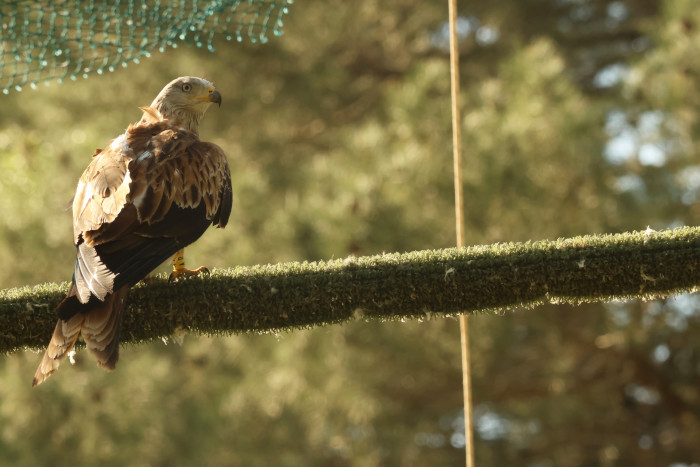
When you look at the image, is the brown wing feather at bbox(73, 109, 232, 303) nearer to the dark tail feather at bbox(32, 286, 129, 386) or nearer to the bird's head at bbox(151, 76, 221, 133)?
the dark tail feather at bbox(32, 286, 129, 386)

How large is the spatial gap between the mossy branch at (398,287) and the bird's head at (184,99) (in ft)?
2.73

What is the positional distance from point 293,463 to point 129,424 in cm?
104

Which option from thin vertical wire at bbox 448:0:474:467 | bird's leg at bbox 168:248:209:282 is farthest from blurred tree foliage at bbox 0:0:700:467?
thin vertical wire at bbox 448:0:474:467

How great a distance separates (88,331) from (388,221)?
2541 millimetres

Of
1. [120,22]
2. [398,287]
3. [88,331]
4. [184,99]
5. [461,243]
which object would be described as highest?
[120,22]

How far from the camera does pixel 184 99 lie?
2891 millimetres

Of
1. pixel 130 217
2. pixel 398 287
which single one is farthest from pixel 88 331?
pixel 398 287

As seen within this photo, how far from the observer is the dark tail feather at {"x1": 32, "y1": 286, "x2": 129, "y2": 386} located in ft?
6.46

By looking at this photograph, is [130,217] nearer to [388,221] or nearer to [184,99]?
[184,99]

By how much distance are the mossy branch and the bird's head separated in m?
0.83

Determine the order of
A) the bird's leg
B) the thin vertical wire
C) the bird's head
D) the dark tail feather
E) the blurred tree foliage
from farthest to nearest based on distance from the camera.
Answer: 1. the blurred tree foliage
2. the bird's head
3. the bird's leg
4. the thin vertical wire
5. the dark tail feather

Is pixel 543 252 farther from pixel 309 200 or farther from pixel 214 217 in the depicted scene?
pixel 309 200

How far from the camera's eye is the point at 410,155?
4520 mm

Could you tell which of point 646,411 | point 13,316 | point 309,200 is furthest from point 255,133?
point 13,316
